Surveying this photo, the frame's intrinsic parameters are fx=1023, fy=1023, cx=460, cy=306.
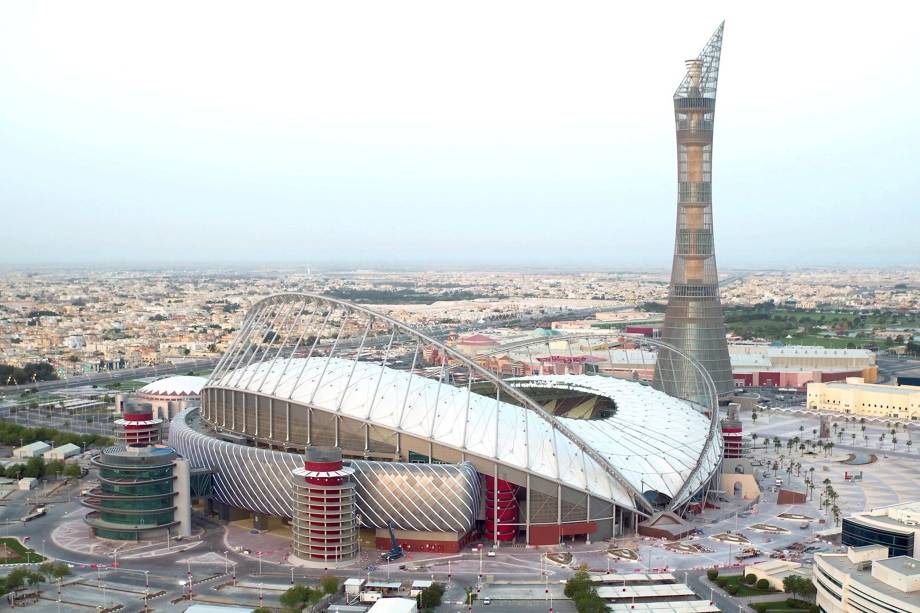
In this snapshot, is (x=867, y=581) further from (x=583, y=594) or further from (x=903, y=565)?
(x=583, y=594)

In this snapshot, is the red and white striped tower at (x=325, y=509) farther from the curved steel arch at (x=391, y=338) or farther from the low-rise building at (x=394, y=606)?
the low-rise building at (x=394, y=606)

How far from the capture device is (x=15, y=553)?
6209 centimetres

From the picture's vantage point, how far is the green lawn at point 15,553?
60.7m

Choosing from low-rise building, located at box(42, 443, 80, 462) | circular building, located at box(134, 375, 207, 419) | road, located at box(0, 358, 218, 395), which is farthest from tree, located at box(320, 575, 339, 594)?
road, located at box(0, 358, 218, 395)

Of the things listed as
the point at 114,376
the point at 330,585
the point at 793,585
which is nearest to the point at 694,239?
the point at 793,585

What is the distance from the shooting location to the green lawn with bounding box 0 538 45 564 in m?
60.7

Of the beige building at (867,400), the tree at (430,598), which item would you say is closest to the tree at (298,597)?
the tree at (430,598)

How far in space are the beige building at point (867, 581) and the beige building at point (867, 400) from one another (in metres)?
73.7

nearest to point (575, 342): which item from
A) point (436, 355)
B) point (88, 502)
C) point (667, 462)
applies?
point (436, 355)

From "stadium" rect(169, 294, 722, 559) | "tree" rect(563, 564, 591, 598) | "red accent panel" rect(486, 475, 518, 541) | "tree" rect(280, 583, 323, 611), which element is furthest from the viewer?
"red accent panel" rect(486, 475, 518, 541)

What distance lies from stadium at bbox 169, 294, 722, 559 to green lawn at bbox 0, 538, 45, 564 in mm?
12270

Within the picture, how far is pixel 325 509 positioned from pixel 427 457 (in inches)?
301

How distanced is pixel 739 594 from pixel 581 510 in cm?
1139

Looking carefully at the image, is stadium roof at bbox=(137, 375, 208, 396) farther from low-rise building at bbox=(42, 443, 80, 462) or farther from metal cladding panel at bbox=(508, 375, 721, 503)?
metal cladding panel at bbox=(508, 375, 721, 503)
